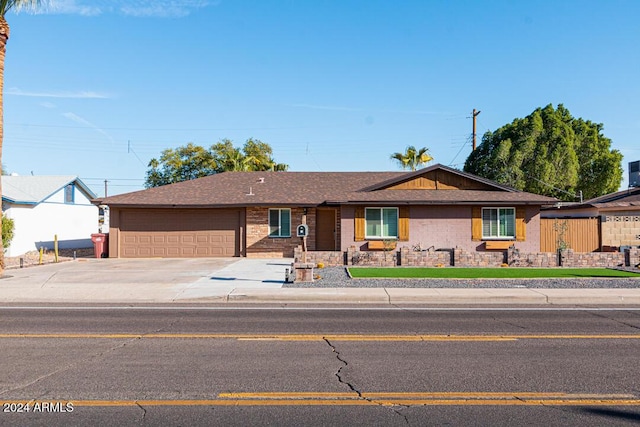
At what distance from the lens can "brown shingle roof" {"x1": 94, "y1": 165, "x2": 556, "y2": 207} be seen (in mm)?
25781

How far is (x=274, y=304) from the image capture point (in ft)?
44.9

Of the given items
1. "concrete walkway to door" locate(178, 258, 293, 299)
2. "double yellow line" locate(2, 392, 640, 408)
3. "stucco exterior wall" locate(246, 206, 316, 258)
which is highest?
"stucco exterior wall" locate(246, 206, 316, 258)

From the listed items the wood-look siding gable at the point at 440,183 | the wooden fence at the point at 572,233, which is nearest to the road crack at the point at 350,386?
the wood-look siding gable at the point at 440,183

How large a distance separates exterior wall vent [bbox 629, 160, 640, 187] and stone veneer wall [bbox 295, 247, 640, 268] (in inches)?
594

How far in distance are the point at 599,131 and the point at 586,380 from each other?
44.1 metres

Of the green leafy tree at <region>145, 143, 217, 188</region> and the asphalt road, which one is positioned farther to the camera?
the green leafy tree at <region>145, 143, 217, 188</region>

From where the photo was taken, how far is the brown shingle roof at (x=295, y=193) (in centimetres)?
2578

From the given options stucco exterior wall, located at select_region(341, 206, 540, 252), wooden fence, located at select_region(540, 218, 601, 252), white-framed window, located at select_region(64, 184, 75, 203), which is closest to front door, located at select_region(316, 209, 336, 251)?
stucco exterior wall, located at select_region(341, 206, 540, 252)

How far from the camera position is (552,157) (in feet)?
135

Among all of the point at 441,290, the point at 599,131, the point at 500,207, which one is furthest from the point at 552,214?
the point at 441,290

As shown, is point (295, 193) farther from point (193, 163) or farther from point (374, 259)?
point (193, 163)

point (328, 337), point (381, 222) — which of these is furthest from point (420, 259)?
point (328, 337)

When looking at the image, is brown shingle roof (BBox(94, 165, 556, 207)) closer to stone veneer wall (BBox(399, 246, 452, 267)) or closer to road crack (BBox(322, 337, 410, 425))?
stone veneer wall (BBox(399, 246, 452, 267))

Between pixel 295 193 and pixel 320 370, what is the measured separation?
22.8 meters
